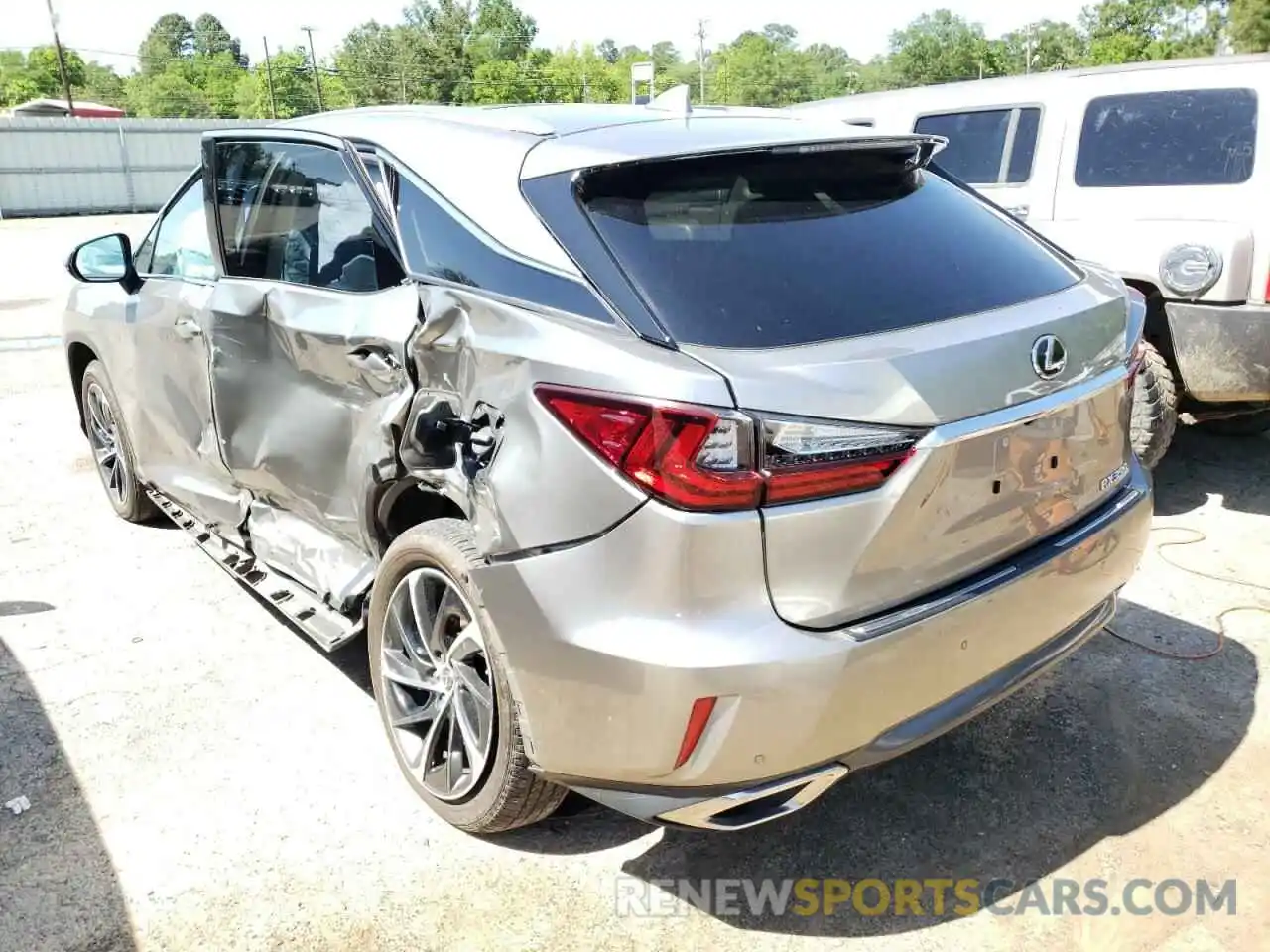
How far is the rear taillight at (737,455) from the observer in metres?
1.92

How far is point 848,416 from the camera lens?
1943 millimetres

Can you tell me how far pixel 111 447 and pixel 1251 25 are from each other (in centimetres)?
5647

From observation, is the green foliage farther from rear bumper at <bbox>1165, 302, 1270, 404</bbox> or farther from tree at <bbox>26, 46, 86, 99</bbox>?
rear bumper at <bbox>1165, 302, 1270, 404</bbox>

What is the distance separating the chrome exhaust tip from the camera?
2.06 metres

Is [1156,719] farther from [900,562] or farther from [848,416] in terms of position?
[848,416]

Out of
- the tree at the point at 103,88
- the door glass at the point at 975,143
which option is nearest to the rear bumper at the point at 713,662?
the door glass at the point at 975,143

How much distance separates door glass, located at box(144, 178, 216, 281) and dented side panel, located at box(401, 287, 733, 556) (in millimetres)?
1564

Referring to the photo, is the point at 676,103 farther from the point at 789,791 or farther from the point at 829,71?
A: the point at 829,71

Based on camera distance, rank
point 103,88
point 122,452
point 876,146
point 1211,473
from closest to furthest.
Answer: point 876,146
point 122,452
point 1211,473
point 103,88

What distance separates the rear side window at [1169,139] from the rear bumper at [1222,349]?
623 millimetres

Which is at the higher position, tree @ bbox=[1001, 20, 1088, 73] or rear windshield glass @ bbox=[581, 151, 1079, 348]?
tree @ bbox=[1001, 20, 1088, 73]

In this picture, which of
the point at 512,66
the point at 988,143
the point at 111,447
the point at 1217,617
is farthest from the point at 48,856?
the point at 512,66

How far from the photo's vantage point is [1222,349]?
4.45m

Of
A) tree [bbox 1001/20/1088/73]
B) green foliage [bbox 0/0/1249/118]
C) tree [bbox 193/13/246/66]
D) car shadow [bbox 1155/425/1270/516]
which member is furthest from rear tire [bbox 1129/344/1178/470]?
tree [bbox 193/13/246/66]
